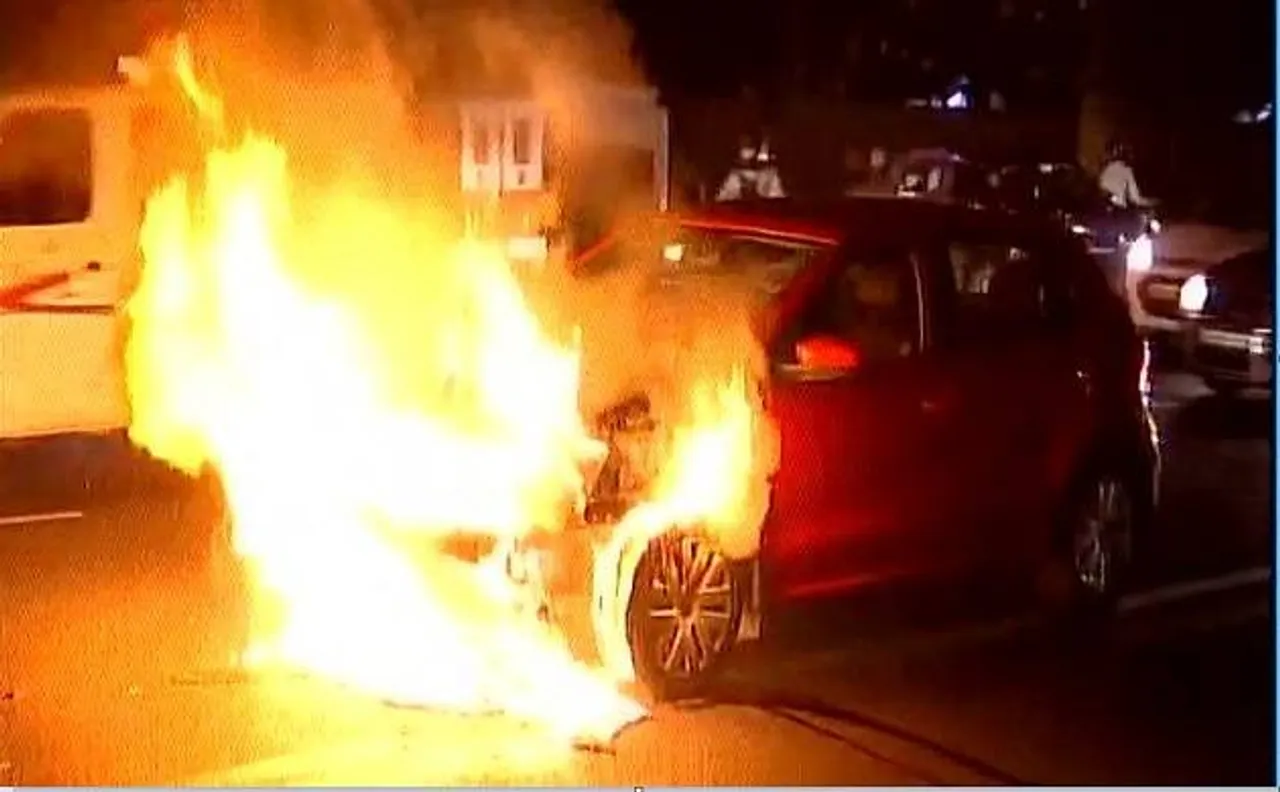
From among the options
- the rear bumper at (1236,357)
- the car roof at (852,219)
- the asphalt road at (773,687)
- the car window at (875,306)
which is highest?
the car roof at (852,219)

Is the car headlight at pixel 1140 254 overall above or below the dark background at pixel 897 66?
below

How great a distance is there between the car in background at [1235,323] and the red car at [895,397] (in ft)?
0.31

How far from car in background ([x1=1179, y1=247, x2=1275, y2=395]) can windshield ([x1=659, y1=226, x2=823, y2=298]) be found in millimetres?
586

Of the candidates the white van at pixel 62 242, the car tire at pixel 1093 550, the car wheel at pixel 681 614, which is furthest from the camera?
the car tire at pixel 1093 550

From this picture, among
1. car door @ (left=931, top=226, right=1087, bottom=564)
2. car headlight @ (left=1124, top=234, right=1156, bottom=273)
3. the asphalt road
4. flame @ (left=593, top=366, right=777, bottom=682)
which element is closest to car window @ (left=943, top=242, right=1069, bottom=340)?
car door @ (left=931, top=226, right=1087, bottom=564)

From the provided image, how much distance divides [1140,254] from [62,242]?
1.53 m

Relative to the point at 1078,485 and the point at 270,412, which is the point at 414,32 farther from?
the point at 1078,485

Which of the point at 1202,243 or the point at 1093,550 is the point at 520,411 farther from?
the point at 1202,243

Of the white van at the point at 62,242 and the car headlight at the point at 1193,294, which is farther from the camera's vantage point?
the car headlight at the point at 1193,294

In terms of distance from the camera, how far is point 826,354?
288 centimetres

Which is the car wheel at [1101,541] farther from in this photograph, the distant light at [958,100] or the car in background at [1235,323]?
the distant light at [958,100]

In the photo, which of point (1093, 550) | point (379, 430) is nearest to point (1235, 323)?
point (1093, 550)

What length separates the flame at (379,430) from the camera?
112 inches

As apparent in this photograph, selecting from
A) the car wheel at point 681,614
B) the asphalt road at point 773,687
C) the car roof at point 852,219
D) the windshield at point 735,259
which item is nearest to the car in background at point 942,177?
the car roof at point 852,219
